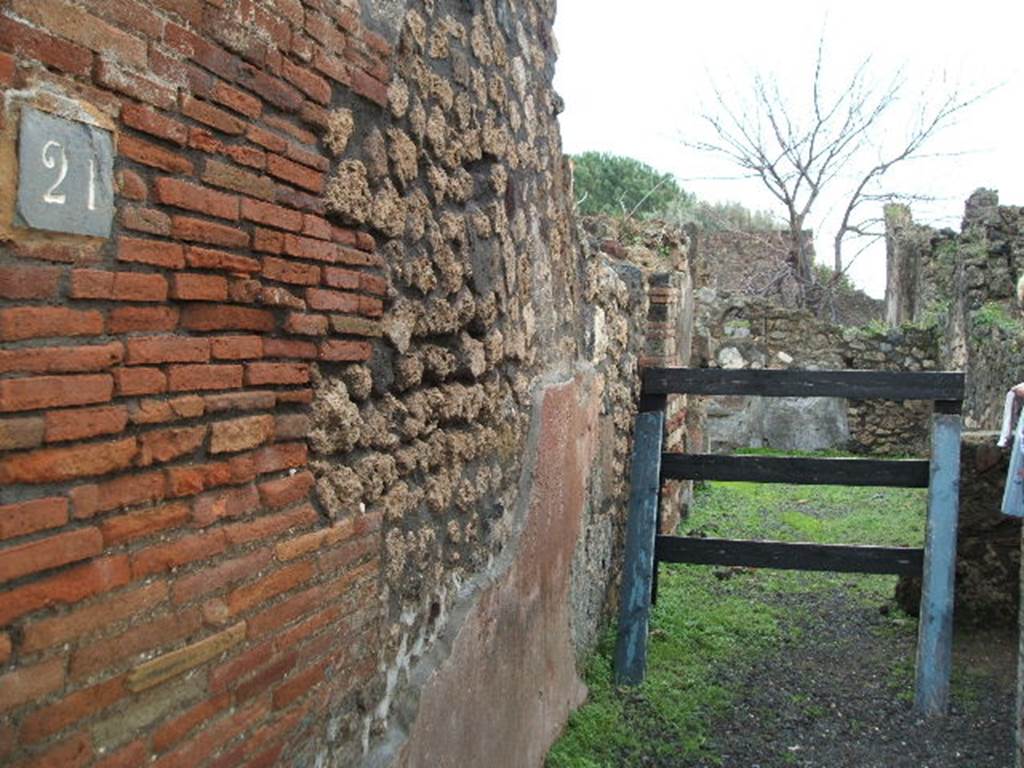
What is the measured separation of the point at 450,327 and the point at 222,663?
123cm

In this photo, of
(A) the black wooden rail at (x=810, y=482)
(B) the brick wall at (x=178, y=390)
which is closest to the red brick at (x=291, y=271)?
(B) the brick wall at (x=178, y=390)

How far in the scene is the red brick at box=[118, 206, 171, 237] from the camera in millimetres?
1508

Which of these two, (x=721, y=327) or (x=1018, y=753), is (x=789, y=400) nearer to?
(x=721, y=327)

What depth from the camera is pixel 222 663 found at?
1.74 metres

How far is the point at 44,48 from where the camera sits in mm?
1349

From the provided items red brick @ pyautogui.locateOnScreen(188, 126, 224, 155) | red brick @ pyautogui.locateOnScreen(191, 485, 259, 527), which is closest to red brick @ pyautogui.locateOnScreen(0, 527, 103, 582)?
red brick @ pyautogui.locateOnScreen(191, 485, 259, 527)

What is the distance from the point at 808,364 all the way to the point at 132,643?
503 inches

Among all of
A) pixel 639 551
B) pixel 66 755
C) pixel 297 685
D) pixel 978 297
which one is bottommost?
pixel 639 551

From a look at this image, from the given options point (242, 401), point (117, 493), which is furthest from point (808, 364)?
point (117, 493)

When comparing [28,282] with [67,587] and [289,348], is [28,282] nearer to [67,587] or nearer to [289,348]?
[67,587]

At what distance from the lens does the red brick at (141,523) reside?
58.3 inches

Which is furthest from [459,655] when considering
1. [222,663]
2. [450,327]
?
[222,663]

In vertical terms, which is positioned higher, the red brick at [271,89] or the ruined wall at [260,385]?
the red brick at [271,89]

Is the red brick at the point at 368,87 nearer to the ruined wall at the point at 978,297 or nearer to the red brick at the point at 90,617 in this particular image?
the red brick at the point at 90,617
